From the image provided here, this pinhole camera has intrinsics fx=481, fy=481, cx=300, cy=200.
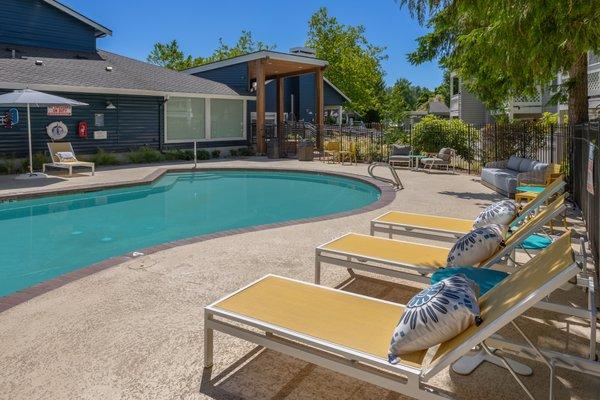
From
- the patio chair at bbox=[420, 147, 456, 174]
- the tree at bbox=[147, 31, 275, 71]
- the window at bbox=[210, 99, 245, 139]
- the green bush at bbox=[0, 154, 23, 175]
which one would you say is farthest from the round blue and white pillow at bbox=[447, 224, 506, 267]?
the tree at bbox=[147, 31, 275, 71]

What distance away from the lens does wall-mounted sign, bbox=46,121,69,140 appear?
52.6 feet

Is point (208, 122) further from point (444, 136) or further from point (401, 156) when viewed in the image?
point (444, 136)

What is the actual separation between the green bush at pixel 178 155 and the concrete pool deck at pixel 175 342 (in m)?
13.9

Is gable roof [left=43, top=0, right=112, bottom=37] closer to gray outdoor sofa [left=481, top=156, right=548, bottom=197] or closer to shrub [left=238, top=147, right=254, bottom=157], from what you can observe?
shrub [left=238, top=147, right=254, bottom=157]

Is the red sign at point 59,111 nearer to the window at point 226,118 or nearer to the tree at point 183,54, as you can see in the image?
the window at point 226,118

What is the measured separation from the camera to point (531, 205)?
4746 millimetres

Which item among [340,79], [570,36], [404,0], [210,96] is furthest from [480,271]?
[340,79]

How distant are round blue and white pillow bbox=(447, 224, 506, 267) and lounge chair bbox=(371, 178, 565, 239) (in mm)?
968

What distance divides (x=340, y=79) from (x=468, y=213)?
1307 inches

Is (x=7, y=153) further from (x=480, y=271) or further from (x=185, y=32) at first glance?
(x=185, y=32)

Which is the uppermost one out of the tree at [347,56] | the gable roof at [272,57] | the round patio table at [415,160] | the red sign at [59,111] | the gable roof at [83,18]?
the tree at [347,56]

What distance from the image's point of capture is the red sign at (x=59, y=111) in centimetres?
1580

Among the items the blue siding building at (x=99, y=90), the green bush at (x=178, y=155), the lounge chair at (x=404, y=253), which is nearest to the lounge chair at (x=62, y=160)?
the blue siding building at (x=99, y=90)

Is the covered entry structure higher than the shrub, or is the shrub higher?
the covered entry structure
